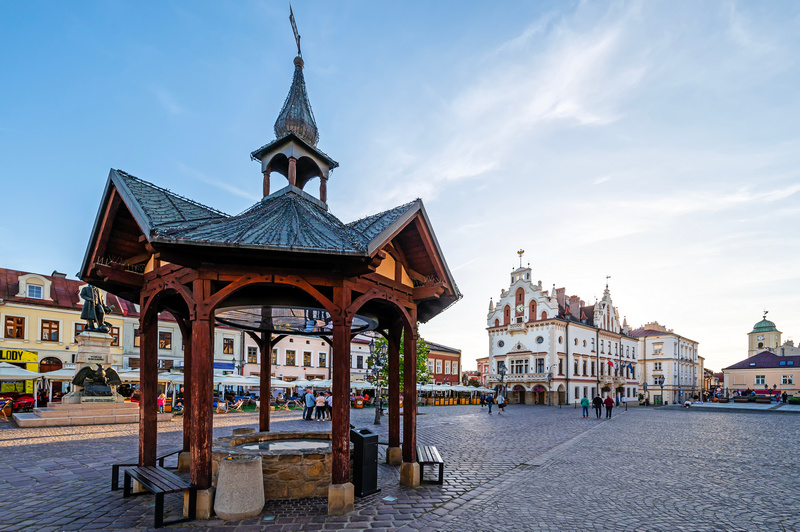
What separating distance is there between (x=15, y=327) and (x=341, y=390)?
126 feet

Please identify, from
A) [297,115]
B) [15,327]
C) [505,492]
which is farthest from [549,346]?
[297,115]

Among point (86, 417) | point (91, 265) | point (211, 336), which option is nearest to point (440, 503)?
point (211, 336)

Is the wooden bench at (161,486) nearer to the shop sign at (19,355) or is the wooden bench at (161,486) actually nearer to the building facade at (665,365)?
the shop sign at (19,355)

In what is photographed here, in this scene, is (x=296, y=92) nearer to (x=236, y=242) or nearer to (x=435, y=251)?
(x=435, y=251)

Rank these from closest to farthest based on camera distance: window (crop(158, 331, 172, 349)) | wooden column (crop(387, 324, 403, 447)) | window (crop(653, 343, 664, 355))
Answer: wooden column (crop(387, 324, 403, 447))
window (crop(158, 331, 172, 349))
window (crop(653, 343, 664, 355))

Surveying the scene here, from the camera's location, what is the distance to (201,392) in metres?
Answer: 7.16

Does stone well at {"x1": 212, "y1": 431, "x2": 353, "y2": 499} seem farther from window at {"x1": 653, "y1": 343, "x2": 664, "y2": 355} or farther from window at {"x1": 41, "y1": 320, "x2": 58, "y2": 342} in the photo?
window at {"x1": 653, "y1": 343, "x2": 664, "y2": 355}

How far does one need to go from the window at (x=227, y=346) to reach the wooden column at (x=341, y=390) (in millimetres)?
43044

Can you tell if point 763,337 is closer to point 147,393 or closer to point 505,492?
point 505,492

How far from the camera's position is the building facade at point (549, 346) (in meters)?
54.3

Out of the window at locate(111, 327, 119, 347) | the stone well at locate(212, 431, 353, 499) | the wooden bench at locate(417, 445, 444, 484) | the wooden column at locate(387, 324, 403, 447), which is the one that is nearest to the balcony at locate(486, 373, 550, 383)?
the window at locate(111, 327, 119, 347)

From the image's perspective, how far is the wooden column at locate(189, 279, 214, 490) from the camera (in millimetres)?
7090

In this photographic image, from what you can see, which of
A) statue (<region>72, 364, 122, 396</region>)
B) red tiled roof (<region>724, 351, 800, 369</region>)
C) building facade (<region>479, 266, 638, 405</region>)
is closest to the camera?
statue (<region>72, 364, 122, 396</region>)

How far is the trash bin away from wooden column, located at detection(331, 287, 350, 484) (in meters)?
0.75
